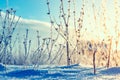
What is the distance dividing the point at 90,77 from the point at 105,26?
16.3ft

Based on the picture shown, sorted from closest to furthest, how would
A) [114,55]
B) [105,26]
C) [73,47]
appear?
[105,26] < [114,55] < [73,47]

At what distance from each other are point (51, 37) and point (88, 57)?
2134 millimetres

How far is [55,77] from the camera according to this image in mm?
9172

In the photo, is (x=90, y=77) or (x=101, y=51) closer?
(x=90, y=77)

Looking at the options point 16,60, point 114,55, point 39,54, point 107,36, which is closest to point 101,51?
point 114,55

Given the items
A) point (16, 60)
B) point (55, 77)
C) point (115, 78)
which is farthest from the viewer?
point (16, 60)

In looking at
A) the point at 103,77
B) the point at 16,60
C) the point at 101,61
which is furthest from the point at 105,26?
the point at 16,60

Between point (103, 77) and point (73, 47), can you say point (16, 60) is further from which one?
point (103, 77)

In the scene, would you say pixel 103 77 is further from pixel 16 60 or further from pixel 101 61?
pixel 16 60

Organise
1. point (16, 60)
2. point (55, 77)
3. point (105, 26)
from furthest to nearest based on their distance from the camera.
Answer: point (16, 60)
point (105, 26)
point (55, 77)

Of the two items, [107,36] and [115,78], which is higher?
[107,36]

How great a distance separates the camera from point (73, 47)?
615 inches

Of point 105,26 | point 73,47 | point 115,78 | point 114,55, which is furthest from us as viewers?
point 73,47

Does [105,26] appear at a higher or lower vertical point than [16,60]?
higher
